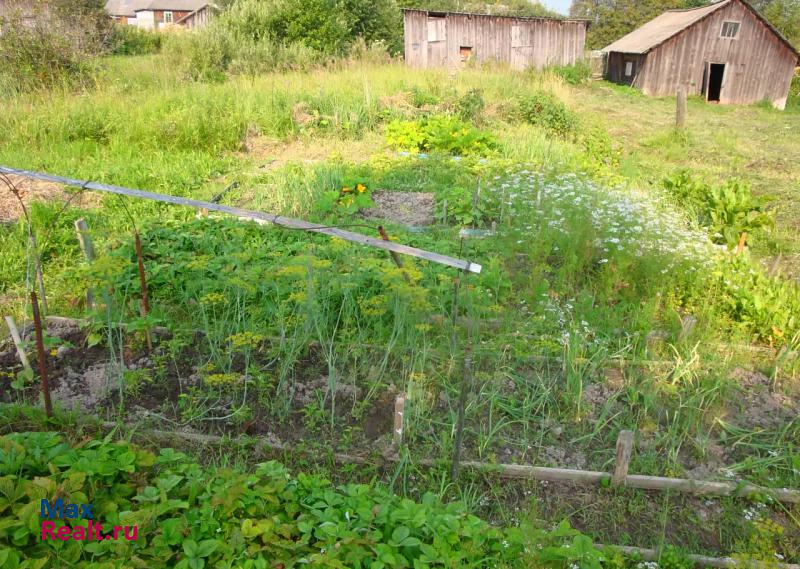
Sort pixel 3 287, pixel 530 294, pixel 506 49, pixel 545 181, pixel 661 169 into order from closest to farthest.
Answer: pixel 530 294 → pixel 3 287 → pixel 545 181 → pixel 661 169 → pixel 506 49

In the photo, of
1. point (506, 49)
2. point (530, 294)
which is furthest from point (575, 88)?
point (530, 294)

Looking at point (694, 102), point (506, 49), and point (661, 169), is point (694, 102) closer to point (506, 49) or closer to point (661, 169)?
point (506, 49)

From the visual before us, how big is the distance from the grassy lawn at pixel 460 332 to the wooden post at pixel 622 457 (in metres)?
0.11

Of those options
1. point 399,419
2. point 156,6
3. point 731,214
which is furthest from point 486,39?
point 156,6

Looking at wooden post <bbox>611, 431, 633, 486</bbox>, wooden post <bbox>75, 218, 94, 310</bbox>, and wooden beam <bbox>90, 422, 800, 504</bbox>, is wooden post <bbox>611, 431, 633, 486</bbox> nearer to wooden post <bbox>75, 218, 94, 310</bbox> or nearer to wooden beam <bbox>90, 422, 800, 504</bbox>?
wooden beam <bbox>90, 422, 800, 504</bbox>

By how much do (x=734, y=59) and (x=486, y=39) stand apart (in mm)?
8302

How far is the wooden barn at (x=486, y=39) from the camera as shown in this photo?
20469 millimetres

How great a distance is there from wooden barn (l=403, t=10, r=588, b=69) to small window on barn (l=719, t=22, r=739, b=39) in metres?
4.46

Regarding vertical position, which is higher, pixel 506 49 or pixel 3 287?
pixel 506 49

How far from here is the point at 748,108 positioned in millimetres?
19188

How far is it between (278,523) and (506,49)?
2153 centimetres

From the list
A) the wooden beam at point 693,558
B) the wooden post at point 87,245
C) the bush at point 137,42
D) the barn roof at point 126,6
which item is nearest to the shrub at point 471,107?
the wooden post at point 87,245

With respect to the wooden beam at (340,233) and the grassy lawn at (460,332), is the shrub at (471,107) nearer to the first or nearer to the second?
the grassy lawn at (460,332)

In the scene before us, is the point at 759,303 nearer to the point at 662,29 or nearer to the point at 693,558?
the point at 693,558
